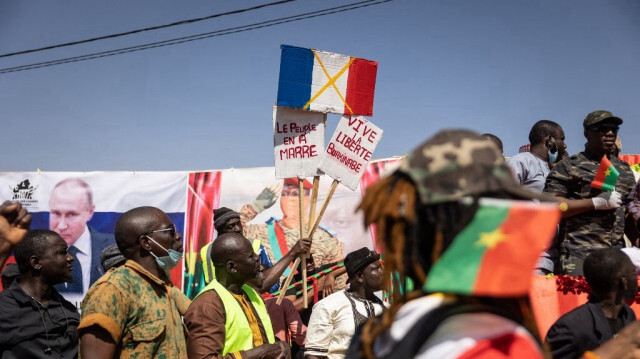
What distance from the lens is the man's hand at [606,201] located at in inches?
184

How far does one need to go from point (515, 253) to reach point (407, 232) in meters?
0.24

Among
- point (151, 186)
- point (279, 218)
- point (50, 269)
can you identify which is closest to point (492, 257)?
point (50, 269)

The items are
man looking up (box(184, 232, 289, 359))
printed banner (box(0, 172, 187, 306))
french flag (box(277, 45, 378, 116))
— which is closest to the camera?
man looking up (box(184, 232, 289, 359))

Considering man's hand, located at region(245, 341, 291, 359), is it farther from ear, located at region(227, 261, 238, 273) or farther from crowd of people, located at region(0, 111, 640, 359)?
ear, located at region(227, 261, 238, 273)

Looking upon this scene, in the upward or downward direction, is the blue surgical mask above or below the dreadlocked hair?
below

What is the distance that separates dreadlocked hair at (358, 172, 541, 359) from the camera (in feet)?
4.54

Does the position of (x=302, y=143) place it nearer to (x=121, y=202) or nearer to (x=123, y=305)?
(x=123, y=305)

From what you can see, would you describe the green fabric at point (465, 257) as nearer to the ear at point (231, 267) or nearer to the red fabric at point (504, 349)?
the red fabric at point (504, 349)

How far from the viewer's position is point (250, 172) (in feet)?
31.0

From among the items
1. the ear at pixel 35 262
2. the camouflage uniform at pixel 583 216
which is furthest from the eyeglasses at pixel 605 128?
the ear at pixel 35 262

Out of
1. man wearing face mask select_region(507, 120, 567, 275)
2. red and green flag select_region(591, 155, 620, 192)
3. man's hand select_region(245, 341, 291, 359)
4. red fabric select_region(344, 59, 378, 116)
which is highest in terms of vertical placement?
red fabric select_region(344, 59, 378, 116)

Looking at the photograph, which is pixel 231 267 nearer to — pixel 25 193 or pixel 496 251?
pixel 496 251

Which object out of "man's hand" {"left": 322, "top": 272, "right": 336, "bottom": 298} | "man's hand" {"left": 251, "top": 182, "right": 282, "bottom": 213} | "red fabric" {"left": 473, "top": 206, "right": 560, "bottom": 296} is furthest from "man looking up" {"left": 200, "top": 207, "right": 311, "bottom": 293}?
"red fabric" {"left": 473, "top": 206, "right": 560, "bottom": 296}

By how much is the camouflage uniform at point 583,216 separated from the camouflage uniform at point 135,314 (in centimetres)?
292
